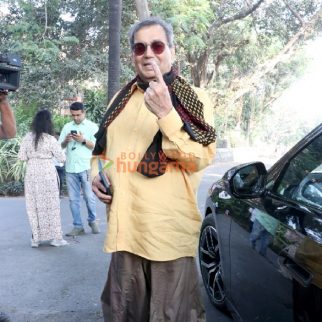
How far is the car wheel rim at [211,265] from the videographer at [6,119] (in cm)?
170

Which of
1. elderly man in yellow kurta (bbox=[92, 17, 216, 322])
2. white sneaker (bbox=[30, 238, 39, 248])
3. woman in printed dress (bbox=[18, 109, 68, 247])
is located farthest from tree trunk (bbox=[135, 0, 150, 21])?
elderly man in yellow kurta (bbox=[92, 17, 216, 322])

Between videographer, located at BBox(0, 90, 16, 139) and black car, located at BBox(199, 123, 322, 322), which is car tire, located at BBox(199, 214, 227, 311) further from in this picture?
videographer, located at BBox(0, 90, 16, 139)

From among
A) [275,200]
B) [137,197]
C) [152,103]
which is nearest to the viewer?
[152,103]

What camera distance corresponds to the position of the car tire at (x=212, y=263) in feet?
12.0

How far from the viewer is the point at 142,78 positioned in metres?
2.30

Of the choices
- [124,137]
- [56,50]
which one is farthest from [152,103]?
[56,50]

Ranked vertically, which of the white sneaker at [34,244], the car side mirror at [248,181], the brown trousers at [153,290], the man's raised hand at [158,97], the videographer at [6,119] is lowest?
the white sneaker at [34,244]

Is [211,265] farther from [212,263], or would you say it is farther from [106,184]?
[106,184]

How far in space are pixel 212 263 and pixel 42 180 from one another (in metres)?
2.92

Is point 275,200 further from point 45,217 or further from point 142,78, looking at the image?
point 45,217

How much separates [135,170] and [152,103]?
380 mm

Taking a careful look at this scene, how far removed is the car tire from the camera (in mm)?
3666

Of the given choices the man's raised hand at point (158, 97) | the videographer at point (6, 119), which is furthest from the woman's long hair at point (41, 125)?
the man's raised hand at point (158, 97)

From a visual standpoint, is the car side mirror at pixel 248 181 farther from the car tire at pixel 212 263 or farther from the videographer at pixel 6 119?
the videographer at pixel 6 119
